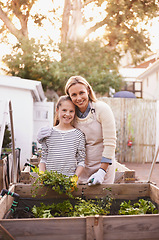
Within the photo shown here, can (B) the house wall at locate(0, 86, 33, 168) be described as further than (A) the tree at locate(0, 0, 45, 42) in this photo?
No

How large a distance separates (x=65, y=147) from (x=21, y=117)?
827cm

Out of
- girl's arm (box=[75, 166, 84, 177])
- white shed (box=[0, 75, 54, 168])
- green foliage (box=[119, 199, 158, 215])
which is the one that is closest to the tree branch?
white shed (box=[0, 75, 54, 168])

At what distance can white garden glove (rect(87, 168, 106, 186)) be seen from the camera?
9.16 feet

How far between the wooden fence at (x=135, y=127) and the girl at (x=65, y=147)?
34.0ft

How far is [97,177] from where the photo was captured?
2857mm

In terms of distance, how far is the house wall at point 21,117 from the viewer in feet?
35.9

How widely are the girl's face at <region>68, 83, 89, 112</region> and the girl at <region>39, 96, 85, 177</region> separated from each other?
56 millimetres

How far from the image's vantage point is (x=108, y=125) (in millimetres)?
3059

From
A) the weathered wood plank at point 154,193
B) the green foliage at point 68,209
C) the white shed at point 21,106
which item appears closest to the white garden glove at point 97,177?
the green foliage at point 68,209

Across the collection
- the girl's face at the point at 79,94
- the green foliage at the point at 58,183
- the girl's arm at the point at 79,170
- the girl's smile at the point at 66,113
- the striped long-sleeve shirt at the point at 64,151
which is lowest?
the green foliage at the point at 58,183

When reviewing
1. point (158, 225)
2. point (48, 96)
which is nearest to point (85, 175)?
point (158, 225)

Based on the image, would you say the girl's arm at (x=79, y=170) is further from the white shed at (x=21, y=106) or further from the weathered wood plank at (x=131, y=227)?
the white shed at (x=21, y=106)

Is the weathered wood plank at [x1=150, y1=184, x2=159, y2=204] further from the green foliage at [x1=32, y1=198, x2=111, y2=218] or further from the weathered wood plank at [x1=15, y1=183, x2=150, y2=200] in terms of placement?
the green foliage at [x1=32, y1=198, x2=111, y2=218]

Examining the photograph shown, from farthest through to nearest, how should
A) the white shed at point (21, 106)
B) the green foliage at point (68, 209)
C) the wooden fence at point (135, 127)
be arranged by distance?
the wooden fence at point (135, 127), the white shed at point (21, 106), the green foliage at point (68, 209)
